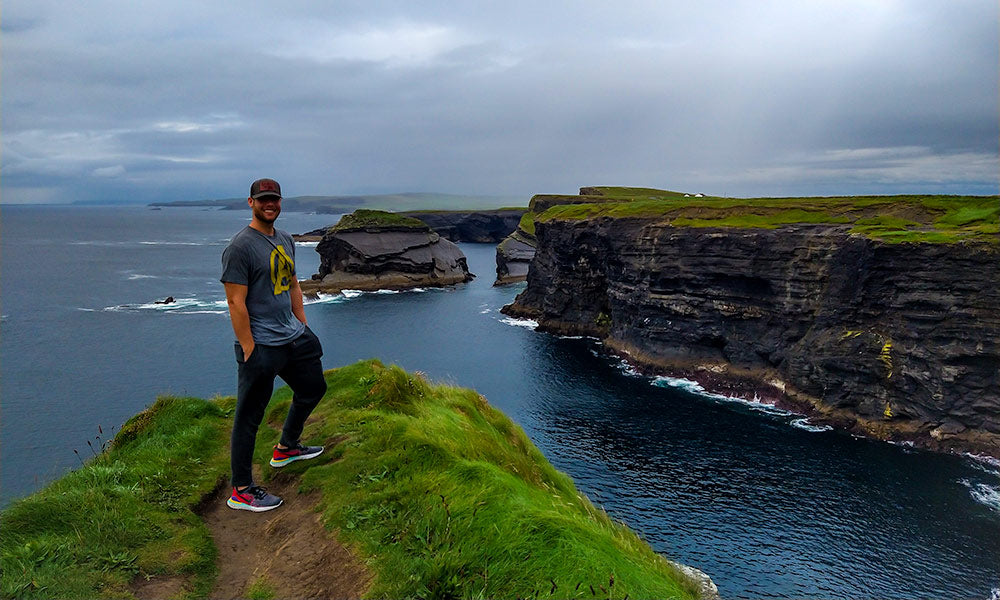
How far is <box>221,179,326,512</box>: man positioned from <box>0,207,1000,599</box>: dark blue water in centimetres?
1005

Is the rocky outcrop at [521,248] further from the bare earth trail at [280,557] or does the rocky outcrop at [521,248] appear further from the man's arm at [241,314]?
the man's arm at [241,314]

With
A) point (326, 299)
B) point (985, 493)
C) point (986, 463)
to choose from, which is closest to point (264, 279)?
point (985, 493)

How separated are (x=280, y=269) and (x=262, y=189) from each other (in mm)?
1158

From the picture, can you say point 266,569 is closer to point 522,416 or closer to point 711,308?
point 522,416

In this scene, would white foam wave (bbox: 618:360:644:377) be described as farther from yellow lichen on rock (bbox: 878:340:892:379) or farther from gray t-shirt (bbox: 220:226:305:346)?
gray t-shirt (bbox: 220:226:305:346)

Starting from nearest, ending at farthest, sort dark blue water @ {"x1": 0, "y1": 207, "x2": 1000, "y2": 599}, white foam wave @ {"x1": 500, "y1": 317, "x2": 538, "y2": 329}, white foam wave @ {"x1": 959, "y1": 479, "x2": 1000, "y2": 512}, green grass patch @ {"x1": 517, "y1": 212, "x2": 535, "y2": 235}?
dark blue water @ {"x1": 0, "y1": 207, "x2": 1000, "y2": 599} → white foam wave @ {"x1": 959, "y1": 479, "x2": 1000, "y2": 512} → white foam wave @ {"x1": 500, "y1": 317, "x2": 538, "y2": 329} → green grass patch @ {"x1": 517, "y1": 212, "x2": 535, "y2": 235}

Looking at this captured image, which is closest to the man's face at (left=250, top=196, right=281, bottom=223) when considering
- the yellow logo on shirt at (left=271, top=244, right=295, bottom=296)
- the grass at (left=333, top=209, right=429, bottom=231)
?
the yellow logo on shirt at (left=271, top=244, right=295, bottom=296)

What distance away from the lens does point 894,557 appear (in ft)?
95.2

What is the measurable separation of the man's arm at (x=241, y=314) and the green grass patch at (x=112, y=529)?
2.38 metres

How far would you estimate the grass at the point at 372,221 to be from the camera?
117 m

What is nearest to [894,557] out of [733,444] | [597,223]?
[733,444]

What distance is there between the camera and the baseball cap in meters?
8.09

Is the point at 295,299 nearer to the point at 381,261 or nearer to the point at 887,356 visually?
the point at 887,356

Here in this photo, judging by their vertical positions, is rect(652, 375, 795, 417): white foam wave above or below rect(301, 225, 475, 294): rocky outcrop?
below
